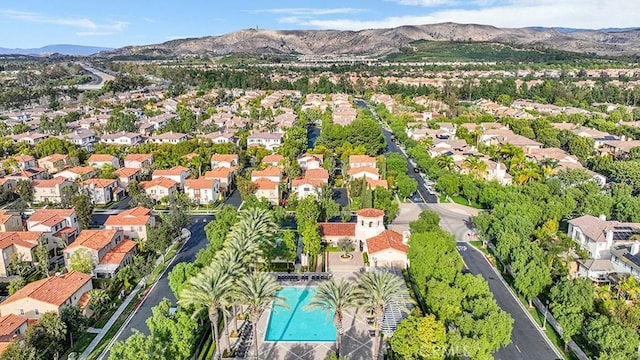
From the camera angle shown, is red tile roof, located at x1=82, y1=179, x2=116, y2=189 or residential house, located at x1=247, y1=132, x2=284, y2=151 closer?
red tile roof, located at x1=82, y1=179, x2=116, y2=189

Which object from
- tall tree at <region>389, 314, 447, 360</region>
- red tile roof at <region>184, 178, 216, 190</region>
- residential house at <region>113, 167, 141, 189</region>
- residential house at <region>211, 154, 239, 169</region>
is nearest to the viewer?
tall tree at <region>389, 314, 447, 360</region>

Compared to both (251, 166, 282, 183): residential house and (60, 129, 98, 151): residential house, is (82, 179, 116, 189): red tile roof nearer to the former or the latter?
(251, 166, 282, 183): residential house

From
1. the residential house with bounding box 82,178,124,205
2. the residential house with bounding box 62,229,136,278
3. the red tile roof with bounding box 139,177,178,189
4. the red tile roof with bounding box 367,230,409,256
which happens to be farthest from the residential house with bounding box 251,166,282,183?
the red tile roof with bounding box 367,230,409,256

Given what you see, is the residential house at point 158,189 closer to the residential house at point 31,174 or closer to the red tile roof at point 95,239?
the red tile roof at point 95,239

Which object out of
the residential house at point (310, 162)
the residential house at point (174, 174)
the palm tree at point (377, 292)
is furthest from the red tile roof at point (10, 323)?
the residential house at point (310, 162)

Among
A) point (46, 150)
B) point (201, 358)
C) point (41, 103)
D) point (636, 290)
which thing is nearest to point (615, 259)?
point (636, 290)

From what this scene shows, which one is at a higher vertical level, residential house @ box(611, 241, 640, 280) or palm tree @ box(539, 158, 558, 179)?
palm tree @ box(539, 158, 558, 179)
